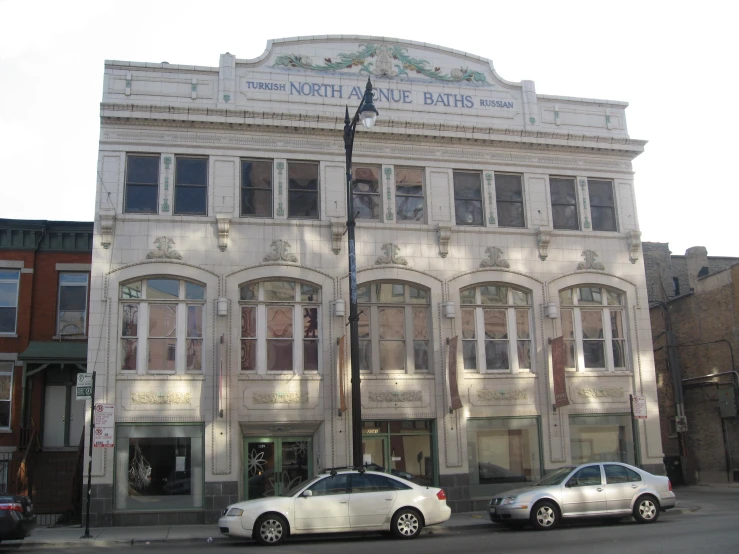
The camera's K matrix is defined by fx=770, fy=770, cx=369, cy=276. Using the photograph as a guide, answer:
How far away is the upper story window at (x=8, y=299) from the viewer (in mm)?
24047

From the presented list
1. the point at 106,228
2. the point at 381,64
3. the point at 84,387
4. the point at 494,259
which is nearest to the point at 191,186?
the point at 106,228

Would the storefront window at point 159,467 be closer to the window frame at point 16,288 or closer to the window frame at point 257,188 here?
the window frame at point 257,188

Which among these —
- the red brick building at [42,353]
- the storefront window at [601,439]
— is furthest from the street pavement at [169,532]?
the red brick building at [42,353]

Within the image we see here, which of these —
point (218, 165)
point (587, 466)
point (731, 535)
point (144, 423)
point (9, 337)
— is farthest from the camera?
point (9, 337)

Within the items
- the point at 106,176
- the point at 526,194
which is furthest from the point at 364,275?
the point at 106,176

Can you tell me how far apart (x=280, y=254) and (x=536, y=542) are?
35.2ft

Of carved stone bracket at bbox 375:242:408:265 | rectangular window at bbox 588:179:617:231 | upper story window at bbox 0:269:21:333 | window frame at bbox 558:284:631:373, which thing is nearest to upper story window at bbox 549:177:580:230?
rectangular window at bbox 588:179:617:231

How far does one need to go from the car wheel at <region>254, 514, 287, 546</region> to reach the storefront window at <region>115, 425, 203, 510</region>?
552cm

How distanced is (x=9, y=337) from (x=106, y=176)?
663cm

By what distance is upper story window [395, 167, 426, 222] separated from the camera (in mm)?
23062

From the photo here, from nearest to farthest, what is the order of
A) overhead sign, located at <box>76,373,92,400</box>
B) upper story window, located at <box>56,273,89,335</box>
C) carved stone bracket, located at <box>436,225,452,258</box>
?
overhead sign, located at <box>76,373,92,400</box>
carved stone bracket, located at <box>436,225,452,258</box>
upper story window, located at <box>56,273,89,335</box>

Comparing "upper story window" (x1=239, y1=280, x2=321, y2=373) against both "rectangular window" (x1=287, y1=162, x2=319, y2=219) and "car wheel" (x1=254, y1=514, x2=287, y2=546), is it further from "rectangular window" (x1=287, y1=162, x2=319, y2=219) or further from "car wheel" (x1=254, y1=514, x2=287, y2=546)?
"car wheel" (x1=254, y1=514, x2=287, y2=546)

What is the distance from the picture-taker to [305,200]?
22.4 m

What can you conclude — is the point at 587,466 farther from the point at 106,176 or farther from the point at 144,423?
the point at 106,176
